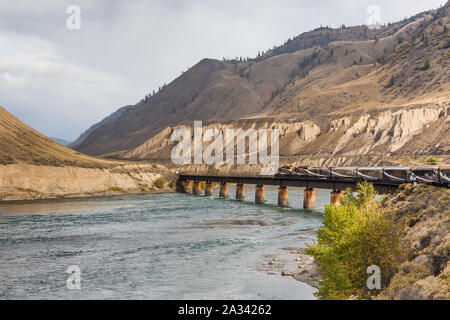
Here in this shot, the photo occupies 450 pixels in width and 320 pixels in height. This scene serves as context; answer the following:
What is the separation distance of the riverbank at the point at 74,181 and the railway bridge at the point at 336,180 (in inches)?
454

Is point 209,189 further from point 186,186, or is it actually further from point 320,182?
point 320,182

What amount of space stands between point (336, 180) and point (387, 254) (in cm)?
4426

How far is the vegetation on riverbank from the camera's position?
18.5 metres

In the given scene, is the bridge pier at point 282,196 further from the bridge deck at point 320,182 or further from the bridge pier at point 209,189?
the bridge pier at point 209,189

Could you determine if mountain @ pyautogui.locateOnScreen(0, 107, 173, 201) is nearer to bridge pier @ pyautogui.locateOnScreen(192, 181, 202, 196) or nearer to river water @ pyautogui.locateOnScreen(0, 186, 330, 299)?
bridge pier @ pyautogui.locateOnScreen(192, 181, 202, 196)

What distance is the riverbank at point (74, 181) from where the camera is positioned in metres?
93.4

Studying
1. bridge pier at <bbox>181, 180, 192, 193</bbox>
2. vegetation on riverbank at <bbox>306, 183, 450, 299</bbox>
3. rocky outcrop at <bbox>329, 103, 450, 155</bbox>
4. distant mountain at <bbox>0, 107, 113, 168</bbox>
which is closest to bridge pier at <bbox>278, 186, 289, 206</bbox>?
bridge pier at <bbox>181, 180, 192, 193</bbox>

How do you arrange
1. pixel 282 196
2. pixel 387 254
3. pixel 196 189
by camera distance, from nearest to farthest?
pixel 387 254 < pixel 282 196 < pixel 196 189

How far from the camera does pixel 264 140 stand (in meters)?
170

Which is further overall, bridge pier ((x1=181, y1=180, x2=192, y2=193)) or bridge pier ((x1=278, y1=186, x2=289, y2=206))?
bridge pier ((x1=181, y1=180, x2=192, y2=193))

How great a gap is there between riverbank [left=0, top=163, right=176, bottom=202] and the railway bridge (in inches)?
454

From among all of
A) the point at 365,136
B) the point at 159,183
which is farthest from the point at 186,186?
the point at 365,136

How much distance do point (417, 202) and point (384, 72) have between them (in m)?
168

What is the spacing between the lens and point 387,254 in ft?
71.3
